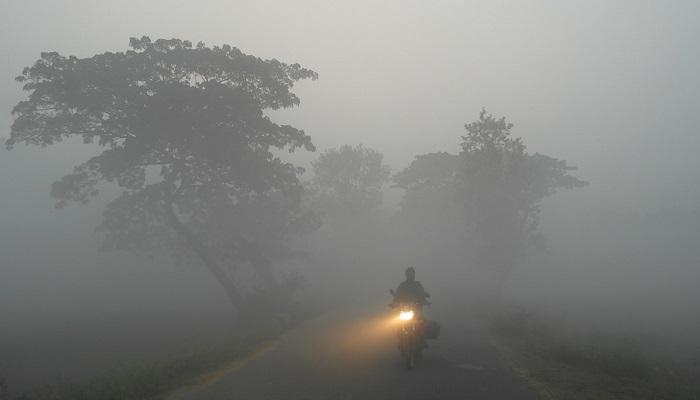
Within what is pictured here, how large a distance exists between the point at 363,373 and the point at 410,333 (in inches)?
55.7

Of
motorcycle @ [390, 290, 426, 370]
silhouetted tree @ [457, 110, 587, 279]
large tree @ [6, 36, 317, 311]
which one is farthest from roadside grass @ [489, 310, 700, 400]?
silhouetted tree @ [457, 110, 587, 279]

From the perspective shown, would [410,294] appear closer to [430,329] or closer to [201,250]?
[430,329]

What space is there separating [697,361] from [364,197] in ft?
168

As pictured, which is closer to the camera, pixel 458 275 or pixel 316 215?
pixel 316 215

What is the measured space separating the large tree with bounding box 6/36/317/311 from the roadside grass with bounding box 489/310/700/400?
16.2m

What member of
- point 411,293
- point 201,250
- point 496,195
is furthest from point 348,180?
point 411,293

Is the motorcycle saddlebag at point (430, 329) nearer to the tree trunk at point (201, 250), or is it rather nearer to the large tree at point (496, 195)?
the tree trunk at point (201, 250)

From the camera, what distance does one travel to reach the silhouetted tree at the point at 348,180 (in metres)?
67.8

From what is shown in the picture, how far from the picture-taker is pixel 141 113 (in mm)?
24469

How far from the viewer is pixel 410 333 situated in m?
11.9

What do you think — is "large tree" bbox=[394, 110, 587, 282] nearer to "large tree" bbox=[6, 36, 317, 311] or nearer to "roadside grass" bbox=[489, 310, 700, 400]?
"large tree" bbox=[6, 36, 317, 311]

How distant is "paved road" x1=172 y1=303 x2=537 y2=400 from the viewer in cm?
959

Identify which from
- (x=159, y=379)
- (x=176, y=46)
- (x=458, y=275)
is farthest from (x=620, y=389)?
(x=458, y=275)

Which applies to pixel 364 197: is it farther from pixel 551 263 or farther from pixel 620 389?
pixel 620 389
